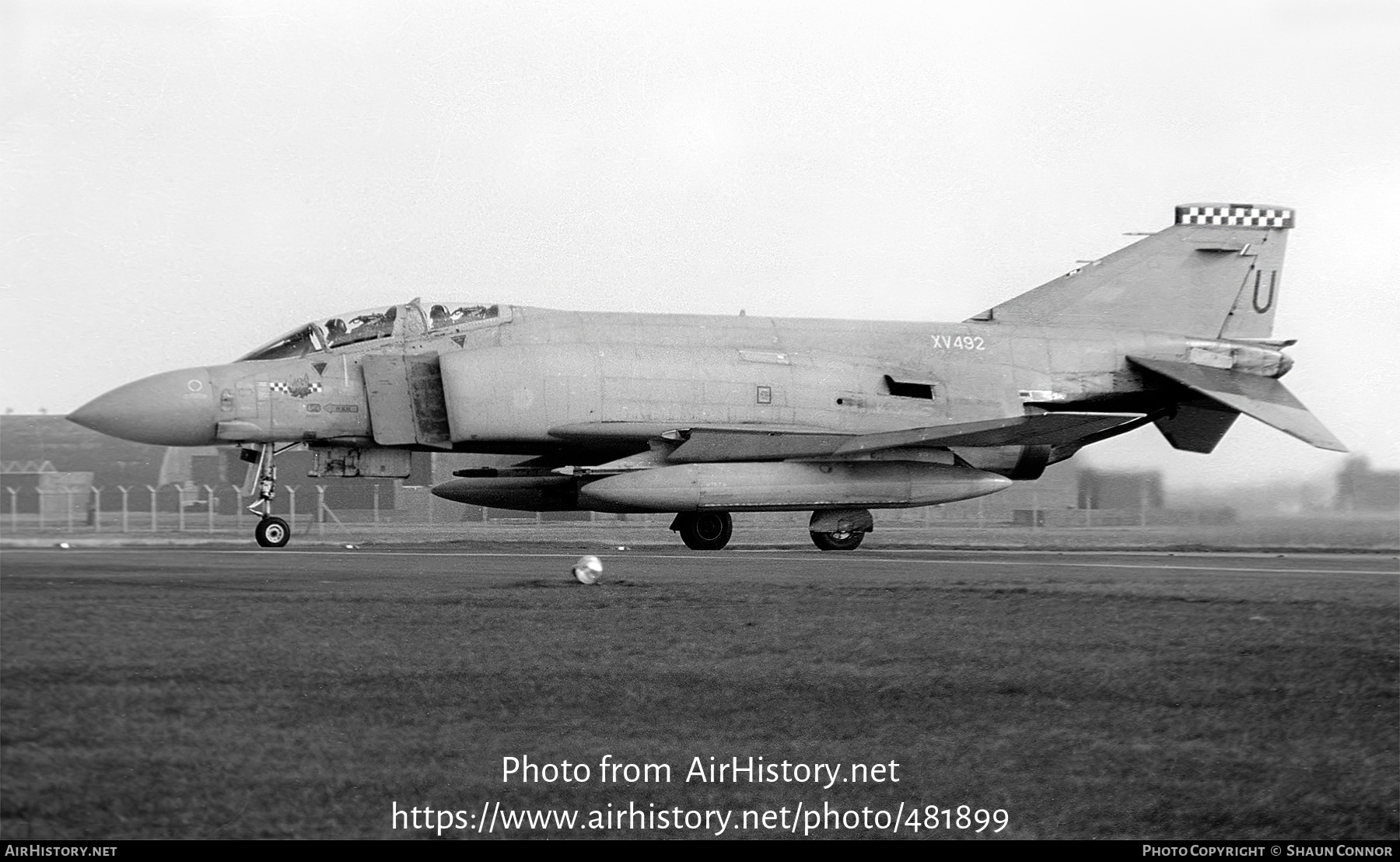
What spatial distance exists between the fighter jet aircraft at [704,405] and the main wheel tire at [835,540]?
0.03 meters

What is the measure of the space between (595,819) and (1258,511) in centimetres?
1515

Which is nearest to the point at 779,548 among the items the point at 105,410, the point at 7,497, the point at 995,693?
the point at 105,410

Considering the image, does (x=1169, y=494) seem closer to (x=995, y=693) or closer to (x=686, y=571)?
(x=686, y=571)

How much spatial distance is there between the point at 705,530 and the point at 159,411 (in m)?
6.68

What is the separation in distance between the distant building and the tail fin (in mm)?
3701

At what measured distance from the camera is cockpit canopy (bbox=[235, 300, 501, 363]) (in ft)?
56.5

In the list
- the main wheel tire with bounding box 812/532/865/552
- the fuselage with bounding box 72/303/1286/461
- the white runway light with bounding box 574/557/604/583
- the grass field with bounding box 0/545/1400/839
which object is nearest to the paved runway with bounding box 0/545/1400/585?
the white runway light with bounding box 574/557/604/583

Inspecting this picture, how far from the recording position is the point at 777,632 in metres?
8.64

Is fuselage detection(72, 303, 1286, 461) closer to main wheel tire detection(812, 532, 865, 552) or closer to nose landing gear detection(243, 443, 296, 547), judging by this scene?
nose landing gear detection(243, 443, 296, 547)

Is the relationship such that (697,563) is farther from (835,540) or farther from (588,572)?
(835,540)

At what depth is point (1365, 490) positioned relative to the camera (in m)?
18.1

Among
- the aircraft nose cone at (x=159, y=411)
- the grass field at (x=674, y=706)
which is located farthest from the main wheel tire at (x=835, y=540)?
the grass field at (x=674, y=706)

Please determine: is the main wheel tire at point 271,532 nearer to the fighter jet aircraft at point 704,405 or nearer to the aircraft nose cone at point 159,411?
the fighter jet aircraft at point 704,405

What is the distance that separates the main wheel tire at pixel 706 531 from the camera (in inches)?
725
